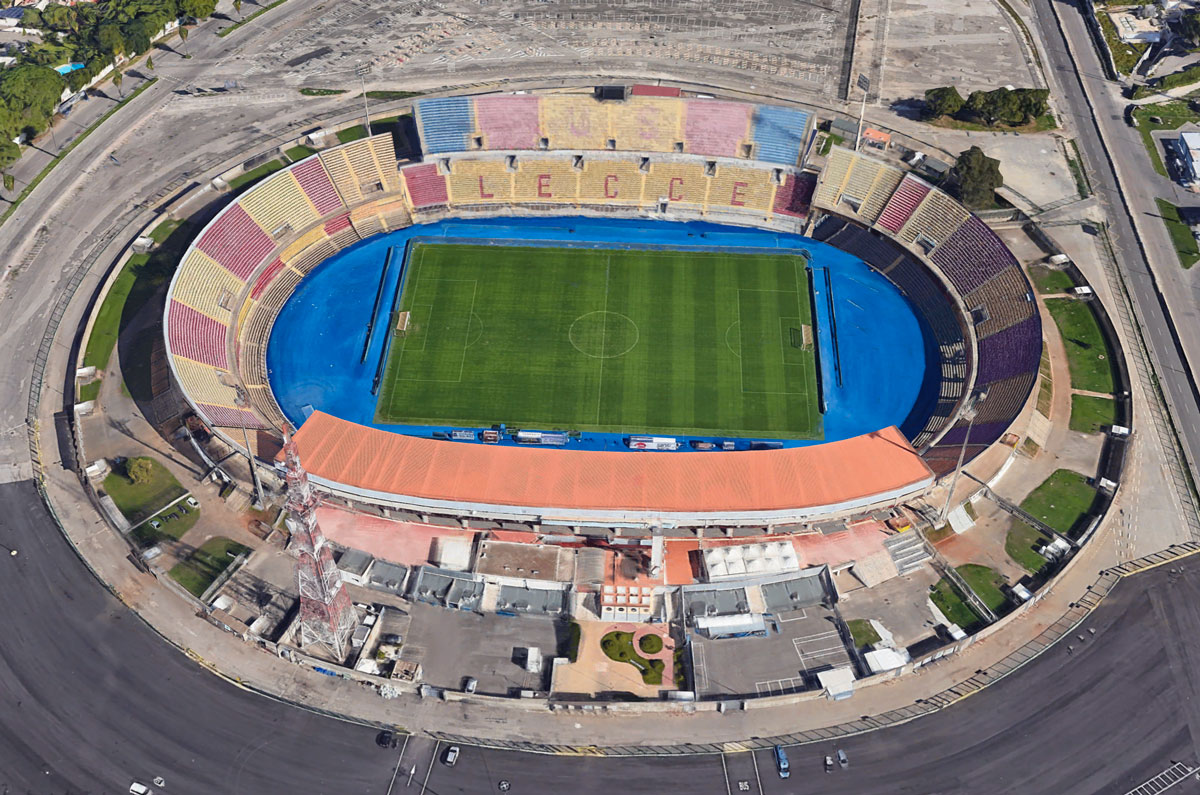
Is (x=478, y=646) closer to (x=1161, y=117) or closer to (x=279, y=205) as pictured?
(x=279, y=205)

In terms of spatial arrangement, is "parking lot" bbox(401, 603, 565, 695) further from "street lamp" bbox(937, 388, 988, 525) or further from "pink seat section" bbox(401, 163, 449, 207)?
"pink seat section" bbox(401, 163, 449, 207)

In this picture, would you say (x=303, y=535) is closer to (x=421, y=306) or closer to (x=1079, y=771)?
(x=421, y=306)

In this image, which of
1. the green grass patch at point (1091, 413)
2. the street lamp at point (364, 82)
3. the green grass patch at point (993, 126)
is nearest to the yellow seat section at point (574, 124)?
the street lamp at point (364, 82)

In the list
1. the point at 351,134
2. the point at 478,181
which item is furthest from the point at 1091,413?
the point at 351,134

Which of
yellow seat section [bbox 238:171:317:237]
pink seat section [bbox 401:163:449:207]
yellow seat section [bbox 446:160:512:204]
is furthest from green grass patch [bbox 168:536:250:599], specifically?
yellow seat section [bbox 446:160:512:204]

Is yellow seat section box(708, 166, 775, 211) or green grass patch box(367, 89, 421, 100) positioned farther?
green grass patch box(367, 89, 421, 100)

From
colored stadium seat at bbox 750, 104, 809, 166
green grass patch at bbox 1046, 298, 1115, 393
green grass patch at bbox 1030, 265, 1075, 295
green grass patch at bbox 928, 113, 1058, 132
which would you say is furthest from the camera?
green grass patch at bbox 928, 113, 1058, 132

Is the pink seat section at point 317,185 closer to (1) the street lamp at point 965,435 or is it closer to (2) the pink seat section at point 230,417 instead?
(2) the pink seat section at point 230,417
